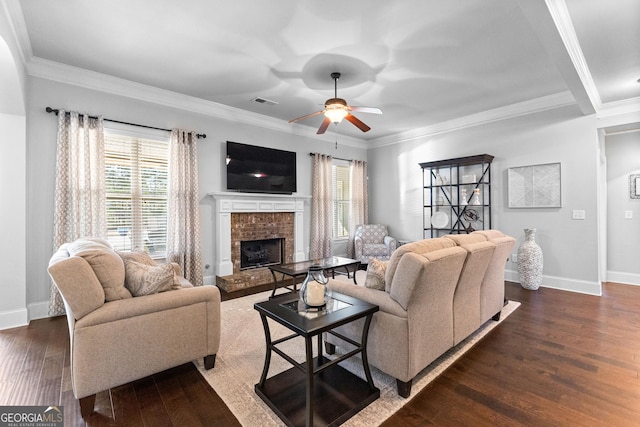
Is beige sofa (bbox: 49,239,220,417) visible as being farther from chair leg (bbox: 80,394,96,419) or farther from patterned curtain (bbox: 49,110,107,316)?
patterned curtain (bbox: 49,110,107,316)

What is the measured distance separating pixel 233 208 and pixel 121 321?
3.05m

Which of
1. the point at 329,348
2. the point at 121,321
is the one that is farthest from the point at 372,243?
the point at 121,321

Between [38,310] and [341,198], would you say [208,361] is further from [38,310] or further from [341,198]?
[341,198]

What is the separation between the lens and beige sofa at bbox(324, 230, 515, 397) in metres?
1.92

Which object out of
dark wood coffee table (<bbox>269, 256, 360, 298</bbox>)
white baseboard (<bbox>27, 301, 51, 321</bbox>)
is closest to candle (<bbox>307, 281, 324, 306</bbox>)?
dark wood coffee table (<bbox>269, 256, 360, 298</bbox>)

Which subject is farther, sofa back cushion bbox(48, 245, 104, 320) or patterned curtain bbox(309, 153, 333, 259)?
patterned curtain bbox(309, 153, 333, 259)

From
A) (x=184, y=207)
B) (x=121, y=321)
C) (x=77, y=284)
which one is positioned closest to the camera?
(x=77, y=284)

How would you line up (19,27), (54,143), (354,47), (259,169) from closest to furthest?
(19,27), (354,47), (54,143), (259,169)

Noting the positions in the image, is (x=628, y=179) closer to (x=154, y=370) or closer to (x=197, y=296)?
(x=197, y=296)

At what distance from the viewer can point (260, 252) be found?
5.40m

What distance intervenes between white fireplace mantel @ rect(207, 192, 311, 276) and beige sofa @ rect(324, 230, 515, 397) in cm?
275

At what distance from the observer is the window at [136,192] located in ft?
12.7

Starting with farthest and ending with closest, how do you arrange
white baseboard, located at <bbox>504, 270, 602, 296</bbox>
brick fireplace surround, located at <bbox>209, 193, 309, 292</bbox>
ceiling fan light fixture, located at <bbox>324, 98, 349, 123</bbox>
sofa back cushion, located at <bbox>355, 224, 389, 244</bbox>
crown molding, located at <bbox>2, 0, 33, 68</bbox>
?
1. sofa back cushion, located at <bbox>355, 224, 389, 244</bbox>
2. brick fireplace surround, located at <bbox>209, 193, 309, 292</bbox>
3. white baseboard, located at <bbox>504, 270, 602, 296</bbox>
4. ceiling fan light fixture, located at <bbox>324, 98, 349, 123</bbox>
5. crown molding, located at <bbox>2, 0, 33, 68</bbox>

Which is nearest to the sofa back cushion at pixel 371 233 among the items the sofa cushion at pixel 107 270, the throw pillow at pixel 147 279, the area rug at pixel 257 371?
the area rug at pixel 257 371
